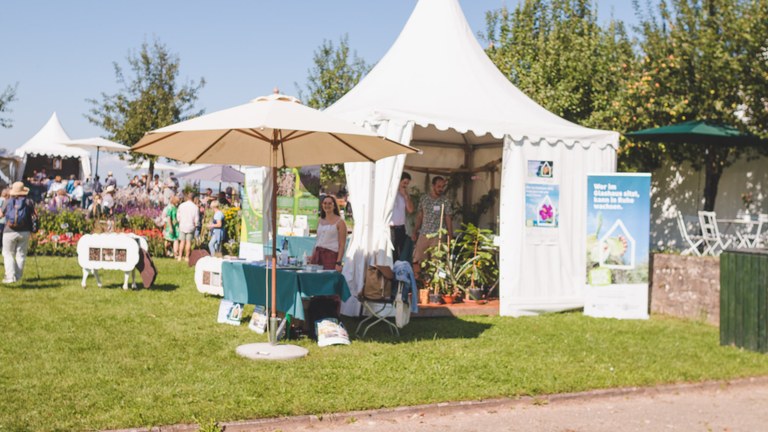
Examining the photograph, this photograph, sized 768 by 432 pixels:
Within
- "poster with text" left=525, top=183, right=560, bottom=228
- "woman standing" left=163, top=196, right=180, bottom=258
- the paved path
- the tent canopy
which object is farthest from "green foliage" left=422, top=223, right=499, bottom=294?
"woman standing" left=163, top=196, right=180, bottom=258

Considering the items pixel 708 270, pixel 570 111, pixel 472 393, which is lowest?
pixel 472 393

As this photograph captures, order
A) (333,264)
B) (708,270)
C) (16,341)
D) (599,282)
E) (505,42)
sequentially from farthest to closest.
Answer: (505,42) < (599,282) < (708,270) < (333,264) < (16,341)

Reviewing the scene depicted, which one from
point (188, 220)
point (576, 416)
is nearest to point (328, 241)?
point (576, 416)

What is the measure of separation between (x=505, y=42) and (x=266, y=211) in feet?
48.6

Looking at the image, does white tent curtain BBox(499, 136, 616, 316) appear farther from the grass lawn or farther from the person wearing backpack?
the person wearing backpack

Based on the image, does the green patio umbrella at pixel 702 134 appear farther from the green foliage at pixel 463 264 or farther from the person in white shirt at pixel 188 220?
the person in white shirt at pixel 188 220

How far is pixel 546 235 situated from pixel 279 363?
17.6ft

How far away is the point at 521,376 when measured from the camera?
7.45 m

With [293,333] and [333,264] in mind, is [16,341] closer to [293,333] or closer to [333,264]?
[293,333]

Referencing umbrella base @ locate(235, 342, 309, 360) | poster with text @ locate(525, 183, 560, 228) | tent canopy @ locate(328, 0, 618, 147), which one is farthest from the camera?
poster with text @ locate(525, 183, 560, 228)

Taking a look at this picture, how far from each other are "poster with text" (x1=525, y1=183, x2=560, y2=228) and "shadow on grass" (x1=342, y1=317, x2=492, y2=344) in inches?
75.8

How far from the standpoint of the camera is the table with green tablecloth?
8.75 metres

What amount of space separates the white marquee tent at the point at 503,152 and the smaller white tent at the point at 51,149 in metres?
25.6

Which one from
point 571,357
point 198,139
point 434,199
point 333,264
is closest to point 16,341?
point 198,139
